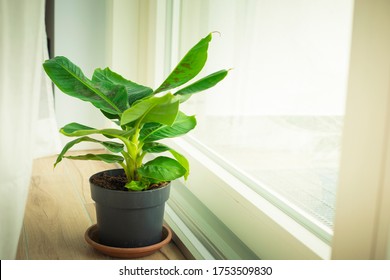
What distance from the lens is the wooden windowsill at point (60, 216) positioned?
122cm

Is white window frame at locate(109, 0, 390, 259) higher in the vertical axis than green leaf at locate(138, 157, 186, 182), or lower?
higher

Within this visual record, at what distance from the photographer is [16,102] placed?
1112 mm

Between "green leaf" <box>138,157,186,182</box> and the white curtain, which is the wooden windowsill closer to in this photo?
the white curtain

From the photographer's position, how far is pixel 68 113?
6.87 feet

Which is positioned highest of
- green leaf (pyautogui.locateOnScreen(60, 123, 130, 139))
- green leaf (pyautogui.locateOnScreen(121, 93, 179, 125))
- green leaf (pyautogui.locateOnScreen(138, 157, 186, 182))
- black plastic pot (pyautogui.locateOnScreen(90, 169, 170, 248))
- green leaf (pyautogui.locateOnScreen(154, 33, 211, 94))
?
green leaf (pyautogui.locateOnScreen(154, 33, 211, 94))

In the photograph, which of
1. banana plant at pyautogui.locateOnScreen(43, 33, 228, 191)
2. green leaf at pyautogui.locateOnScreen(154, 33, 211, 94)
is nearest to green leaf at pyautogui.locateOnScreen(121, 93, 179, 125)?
banana plant at pyautogui.locateOnScreen(43, 33, 228, 191)

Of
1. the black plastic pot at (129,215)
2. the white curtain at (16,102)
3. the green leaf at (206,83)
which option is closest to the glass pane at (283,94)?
the green leaf at (206,83)

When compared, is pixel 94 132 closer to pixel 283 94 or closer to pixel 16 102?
pixel 16 102

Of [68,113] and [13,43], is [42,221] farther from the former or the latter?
[68,113]

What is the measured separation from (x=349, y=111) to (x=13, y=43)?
74 centimetres

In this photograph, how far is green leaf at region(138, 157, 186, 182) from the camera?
1112 millimetres

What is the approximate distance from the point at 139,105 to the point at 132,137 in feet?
0.63

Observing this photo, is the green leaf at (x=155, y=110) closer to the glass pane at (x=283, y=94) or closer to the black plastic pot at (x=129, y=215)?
the black plastic pot at (x=129, y=215)

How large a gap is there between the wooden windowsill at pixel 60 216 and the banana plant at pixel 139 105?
23cm
